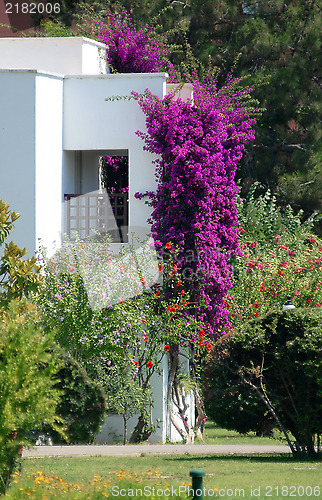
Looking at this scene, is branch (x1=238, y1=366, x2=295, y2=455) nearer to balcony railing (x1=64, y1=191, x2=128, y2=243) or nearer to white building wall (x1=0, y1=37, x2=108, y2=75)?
balcony railing (x1=64, y1=191, x2=128, y2=243)

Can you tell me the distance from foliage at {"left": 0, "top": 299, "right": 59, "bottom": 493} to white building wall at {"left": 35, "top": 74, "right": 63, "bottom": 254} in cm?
774

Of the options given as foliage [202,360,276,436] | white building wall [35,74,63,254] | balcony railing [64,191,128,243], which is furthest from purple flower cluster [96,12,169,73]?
foliage [202,360,276,436]

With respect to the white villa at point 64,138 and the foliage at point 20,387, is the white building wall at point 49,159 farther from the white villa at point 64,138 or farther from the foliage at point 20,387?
the foliage at point 20,387

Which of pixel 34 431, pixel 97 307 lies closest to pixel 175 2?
pixel 97 307

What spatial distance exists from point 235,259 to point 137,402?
456cm

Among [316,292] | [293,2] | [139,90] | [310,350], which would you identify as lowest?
[310,350]

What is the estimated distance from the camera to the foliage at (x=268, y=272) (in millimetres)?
18500

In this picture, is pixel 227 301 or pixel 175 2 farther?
pixel 175 2

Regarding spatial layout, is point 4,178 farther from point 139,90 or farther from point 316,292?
point 316,292

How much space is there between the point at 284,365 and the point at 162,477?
3.59 meters

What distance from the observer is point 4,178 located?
17016 mm

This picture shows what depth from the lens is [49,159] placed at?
17.5 m

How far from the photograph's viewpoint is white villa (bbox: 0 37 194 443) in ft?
55.5

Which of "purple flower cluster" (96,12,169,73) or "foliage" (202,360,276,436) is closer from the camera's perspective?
"foliage" (202,360,276,436)
